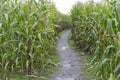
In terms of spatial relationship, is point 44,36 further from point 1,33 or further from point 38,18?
point 1,33

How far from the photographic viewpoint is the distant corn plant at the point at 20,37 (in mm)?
4613

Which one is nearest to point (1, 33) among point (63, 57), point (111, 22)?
point (111, 22)

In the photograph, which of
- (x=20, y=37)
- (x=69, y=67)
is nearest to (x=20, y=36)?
(x=20, y=37)

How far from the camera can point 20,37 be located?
4844mm

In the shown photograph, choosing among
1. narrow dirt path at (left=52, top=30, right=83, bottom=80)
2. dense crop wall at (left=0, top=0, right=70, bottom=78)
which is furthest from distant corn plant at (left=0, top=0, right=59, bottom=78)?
narrow dirt path at (left=52, top=30, right=83, bottom=80)

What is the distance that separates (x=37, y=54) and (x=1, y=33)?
87cm

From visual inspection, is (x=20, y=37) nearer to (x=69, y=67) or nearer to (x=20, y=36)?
(x=20, y=36)

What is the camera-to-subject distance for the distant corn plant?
4613mm

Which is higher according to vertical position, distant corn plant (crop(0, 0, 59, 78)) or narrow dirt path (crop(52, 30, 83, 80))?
distant corn plant (crop(0, 0, 59, 78))

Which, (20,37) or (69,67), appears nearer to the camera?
(20,37)

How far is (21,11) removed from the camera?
16.2 feet

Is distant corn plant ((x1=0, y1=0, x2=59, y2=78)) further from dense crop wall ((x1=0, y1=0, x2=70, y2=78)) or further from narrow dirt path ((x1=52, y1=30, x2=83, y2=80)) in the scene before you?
narrow dirt path ((x1=52, y1=30, x2=83, y2=80))

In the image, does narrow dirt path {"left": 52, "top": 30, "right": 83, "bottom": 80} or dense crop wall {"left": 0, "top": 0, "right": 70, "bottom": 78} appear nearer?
dense crop wall {"left": 0, "top": 0, "right": 70, "bottom": 78}

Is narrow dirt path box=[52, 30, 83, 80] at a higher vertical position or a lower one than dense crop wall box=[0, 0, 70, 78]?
lower
